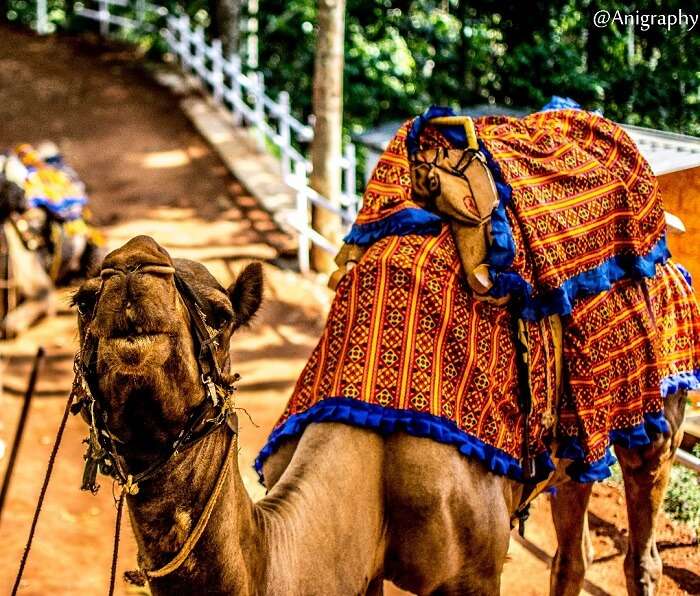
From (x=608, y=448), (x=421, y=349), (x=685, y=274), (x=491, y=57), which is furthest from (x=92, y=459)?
(x=491, y=57)

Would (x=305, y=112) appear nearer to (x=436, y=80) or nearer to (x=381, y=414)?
(x=436, y=80)

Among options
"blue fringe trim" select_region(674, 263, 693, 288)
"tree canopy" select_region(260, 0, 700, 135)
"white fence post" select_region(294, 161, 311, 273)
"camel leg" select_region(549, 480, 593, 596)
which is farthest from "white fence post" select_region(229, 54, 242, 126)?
"camel leg" select_region(549, 480, 593, 596)

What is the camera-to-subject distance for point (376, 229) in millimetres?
3754

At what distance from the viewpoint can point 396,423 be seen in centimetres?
318

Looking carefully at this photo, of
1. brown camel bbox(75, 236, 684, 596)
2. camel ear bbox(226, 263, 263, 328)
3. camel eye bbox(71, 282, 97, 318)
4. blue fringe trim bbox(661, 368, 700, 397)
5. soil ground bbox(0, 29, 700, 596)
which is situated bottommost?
soil ground bbox(0, 29, 700, 596)

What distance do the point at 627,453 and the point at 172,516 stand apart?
2873 mm

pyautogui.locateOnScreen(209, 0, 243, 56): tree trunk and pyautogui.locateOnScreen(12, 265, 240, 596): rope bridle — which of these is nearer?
pyautogui.locateOnScreen(12, 265, 240, 596): rope bridle

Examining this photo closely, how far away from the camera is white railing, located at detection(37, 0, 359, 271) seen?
1003cm

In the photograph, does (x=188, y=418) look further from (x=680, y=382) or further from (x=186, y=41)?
(x=186, y=41)

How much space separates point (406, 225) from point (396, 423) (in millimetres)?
881

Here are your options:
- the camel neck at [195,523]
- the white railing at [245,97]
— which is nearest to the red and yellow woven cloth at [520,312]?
the camel neck at [195,523]

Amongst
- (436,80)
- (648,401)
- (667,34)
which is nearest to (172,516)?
(648,401)

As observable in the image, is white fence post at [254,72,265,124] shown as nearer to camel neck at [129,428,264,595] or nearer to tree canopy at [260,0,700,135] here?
tree canopy at [260,0,700,135]

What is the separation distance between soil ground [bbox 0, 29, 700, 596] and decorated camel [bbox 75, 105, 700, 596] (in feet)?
1.30
